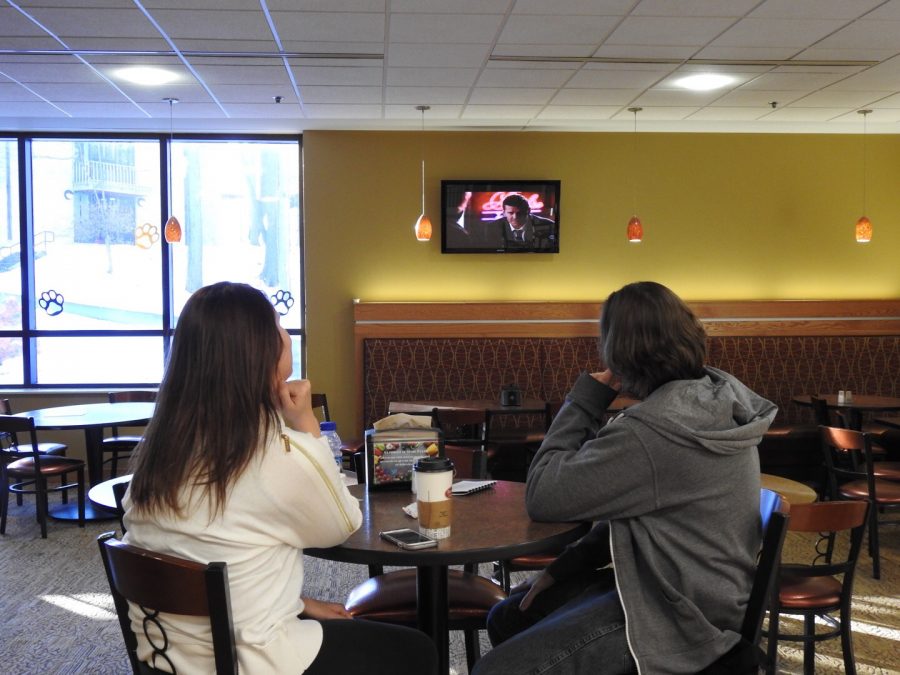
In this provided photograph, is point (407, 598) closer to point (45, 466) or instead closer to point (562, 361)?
point (45, 466)

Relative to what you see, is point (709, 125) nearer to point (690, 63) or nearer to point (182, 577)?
point (690, 63)

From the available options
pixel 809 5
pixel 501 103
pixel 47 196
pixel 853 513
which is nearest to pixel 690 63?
pixel 809 5

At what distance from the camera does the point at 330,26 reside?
4.64 meters

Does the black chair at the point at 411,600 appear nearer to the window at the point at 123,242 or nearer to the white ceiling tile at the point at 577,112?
the white ceiling tile at the point at 577,112

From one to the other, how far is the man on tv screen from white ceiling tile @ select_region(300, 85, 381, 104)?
157cm

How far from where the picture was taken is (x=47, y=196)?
24.5 feet

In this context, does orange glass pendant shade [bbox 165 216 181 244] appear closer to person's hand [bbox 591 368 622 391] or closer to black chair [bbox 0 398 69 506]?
Answer: black chair [bbox 0 398 69 506]

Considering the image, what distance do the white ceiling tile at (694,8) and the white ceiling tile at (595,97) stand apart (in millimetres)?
1707

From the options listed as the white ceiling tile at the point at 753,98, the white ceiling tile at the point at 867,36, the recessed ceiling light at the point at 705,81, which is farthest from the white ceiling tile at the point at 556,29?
the white ceiling tile at the point at 753,98

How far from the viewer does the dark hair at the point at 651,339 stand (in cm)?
193

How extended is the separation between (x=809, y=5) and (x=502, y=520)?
3508 millimetres

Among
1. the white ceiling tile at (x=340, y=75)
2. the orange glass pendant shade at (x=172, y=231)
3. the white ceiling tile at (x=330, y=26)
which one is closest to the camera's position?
the white ceiling tile at (x=330, y=26)

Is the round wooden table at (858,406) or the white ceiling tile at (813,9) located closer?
the white ceiling tile at (813,9)

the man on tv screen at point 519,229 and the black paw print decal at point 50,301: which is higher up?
the man on tv screen at point 519,229
